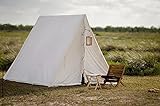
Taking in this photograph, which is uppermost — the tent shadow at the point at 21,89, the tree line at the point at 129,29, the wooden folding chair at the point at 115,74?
the wooden folding chair at the point at 115,74

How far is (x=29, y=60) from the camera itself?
1395cm

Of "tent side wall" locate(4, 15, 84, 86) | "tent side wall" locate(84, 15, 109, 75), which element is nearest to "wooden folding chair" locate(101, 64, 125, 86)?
"tent side wall" locate(84, 15, 109, 75)

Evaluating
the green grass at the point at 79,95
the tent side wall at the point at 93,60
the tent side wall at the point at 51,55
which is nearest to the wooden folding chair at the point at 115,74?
the green grass at the point at 79,95

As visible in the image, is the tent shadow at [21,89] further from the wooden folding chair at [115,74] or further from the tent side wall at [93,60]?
the wooden folding chair at [115,74]

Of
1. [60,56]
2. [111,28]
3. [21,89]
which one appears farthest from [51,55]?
[111,28]

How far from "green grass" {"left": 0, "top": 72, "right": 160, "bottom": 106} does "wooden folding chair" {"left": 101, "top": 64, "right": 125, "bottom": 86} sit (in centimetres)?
30

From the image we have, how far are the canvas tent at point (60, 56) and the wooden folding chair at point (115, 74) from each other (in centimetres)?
71

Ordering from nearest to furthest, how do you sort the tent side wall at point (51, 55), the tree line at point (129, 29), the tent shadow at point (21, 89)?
the tent shadow at point (21, 89) < the tent side wall at point (51, 55) < the tree line at point (129, 29)

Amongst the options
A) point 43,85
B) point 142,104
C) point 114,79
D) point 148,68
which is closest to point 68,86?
point 43,85

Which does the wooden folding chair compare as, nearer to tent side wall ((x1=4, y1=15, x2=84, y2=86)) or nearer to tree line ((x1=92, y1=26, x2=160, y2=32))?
tent side wall ((x1=4, y1=15, x2=84, y2=86))

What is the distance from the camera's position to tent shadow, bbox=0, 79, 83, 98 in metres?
11.6

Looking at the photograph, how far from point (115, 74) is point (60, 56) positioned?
2223 millimetres

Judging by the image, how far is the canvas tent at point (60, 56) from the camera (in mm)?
13000

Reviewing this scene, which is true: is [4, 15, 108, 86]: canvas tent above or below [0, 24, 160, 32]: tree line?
above
